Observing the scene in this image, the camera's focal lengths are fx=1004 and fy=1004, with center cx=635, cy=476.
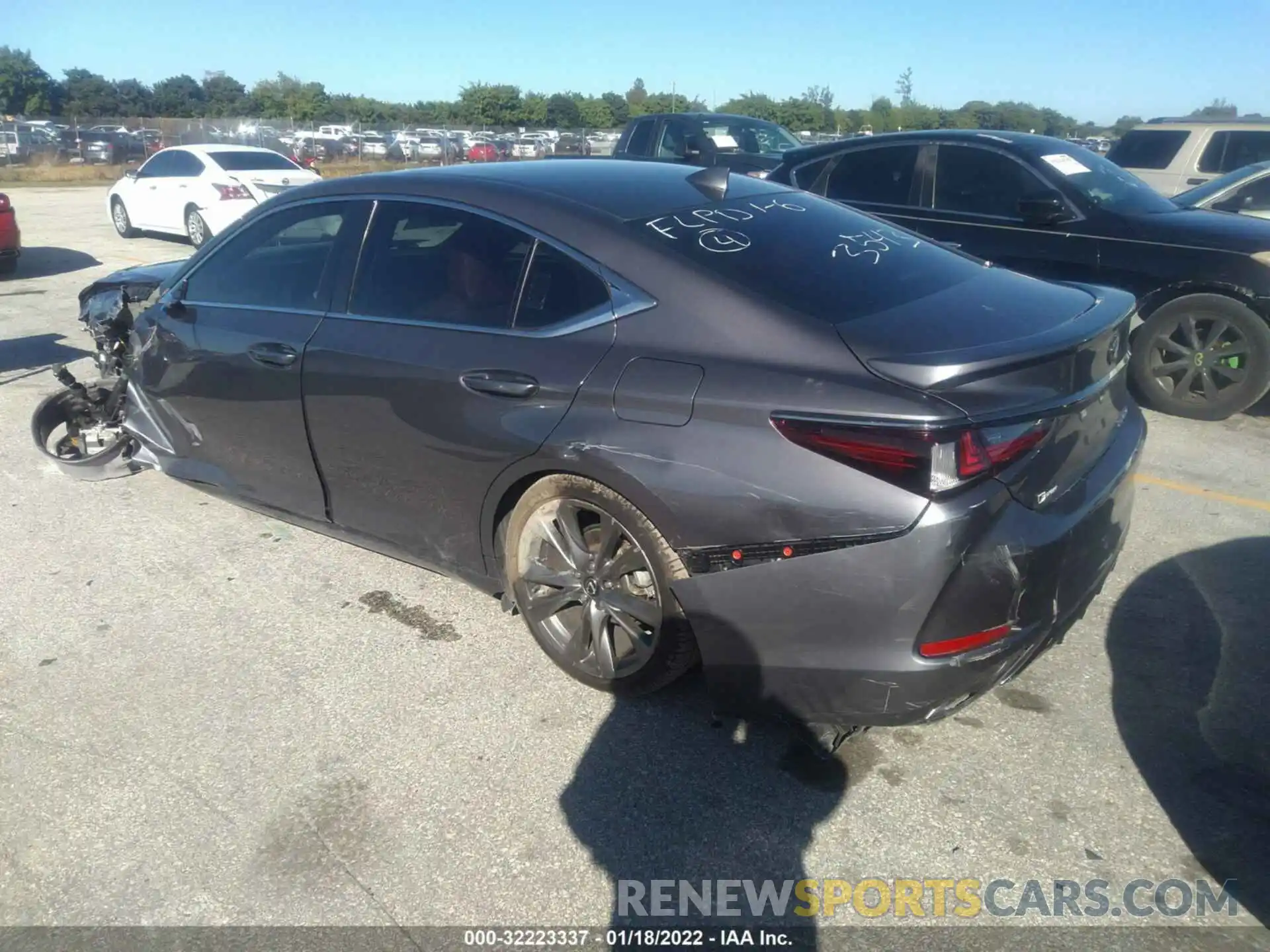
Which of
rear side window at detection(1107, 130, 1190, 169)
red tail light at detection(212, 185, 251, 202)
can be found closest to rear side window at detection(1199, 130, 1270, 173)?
rear side window at detection(1107, 130, 1190, 169)

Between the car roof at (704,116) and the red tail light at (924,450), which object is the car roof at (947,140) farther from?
the car roof at (704,116)

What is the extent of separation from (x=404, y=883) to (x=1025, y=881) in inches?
63.1

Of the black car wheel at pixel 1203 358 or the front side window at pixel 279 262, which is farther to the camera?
the black car wheel at pixel 1203 358

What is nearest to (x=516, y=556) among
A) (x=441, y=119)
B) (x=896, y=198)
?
(x=896, y=198)

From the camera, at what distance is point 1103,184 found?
671 cm

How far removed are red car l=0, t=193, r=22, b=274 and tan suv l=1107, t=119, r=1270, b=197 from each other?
43.2 feet

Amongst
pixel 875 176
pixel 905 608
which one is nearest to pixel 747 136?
pixel 875 176

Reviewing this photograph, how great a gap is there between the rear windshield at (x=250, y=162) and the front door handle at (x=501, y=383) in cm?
1264

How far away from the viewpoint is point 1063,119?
48.5 meters

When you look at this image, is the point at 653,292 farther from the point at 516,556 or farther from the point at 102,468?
the point at 102,468

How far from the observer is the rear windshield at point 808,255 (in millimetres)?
2969

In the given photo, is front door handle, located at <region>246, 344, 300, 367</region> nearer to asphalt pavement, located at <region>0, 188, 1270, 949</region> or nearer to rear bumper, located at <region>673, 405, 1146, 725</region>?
asphalt pavement, located at <region>0, 188, 1270, 949</region>

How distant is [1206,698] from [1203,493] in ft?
7.28

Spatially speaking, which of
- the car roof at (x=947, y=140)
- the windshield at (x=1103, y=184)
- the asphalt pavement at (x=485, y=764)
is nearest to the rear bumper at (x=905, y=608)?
the asphalt pavement at (x=485, y=764)
